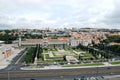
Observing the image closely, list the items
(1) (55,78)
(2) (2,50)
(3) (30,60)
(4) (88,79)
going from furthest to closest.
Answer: (2) (2,50) → (3) (30,60) → (1) (55,78) → (4) (88,79)

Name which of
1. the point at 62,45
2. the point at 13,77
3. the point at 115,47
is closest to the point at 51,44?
the point at 62,45

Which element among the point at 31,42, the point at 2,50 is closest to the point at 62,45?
the point at 31,42

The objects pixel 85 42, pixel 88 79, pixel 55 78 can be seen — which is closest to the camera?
pixel 88 79

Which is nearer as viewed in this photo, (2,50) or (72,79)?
(72,79)

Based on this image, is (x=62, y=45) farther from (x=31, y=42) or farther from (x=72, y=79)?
(x=72, y=79)

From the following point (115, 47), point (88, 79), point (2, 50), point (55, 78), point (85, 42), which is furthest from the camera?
point (85, 42)

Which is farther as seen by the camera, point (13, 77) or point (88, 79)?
point (13, 77)

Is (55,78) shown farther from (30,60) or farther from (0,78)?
(30,60)

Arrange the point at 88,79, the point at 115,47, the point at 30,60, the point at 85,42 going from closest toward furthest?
the point at 88,79
the point at 30,60
the point at 115,47
the point at 85,42
